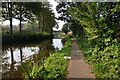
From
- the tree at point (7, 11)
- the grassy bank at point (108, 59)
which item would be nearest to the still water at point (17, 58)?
the grassy bank at point (108, 59)

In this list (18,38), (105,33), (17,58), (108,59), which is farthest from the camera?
(18,38)

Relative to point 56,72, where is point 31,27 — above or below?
below

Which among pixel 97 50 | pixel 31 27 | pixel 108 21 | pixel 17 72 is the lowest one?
pixel 31 27

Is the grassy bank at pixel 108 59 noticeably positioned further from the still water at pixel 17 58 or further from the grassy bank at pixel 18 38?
the grassy bank at pixel 18 38

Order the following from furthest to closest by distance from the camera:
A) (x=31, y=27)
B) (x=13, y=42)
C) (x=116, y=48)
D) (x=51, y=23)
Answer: (x=31, y=27) < (x=51, y=23) < (x=13, y=42) < (x=116, y=48)

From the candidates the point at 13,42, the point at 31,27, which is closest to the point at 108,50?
the point at 13,42

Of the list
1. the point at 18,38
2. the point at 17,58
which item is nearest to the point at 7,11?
the point at 18,38

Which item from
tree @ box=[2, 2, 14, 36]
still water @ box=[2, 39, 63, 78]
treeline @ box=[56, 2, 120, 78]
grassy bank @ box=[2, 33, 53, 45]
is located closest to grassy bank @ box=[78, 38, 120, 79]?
treeline @ box=[56, 2, 120, 78]

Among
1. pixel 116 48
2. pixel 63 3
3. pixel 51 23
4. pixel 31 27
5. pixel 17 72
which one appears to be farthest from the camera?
→ pixel 31 27

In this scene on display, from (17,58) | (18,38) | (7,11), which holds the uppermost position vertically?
(7,11)

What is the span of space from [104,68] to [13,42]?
97.0ft

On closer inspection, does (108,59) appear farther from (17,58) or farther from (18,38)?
(18,38)

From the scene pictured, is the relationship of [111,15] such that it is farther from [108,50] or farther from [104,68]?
[104,68]

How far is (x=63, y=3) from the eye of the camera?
51.5 metres
